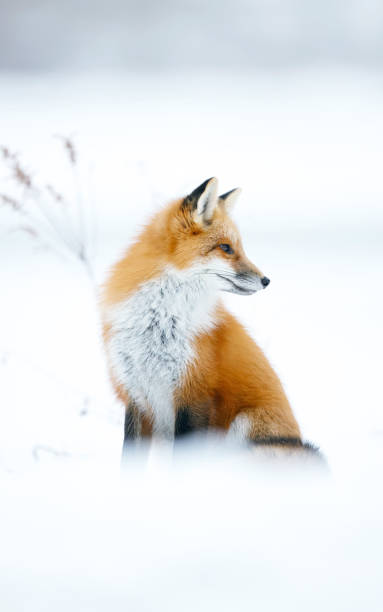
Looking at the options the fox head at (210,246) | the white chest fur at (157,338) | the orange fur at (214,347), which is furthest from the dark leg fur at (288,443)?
the fox head at (210,246)

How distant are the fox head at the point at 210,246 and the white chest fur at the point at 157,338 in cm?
8

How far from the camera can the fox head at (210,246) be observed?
2975mm

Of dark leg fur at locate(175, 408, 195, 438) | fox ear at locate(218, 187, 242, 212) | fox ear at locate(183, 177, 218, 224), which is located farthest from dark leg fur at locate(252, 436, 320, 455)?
fox ear at locate(218, 187, 242, 212)

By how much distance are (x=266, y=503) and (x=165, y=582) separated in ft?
1.65

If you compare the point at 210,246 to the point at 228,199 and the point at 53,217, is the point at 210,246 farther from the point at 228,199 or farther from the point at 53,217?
the point at 53,217

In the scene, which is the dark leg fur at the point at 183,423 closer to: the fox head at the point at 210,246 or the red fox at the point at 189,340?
the red fox at the point at 189,340

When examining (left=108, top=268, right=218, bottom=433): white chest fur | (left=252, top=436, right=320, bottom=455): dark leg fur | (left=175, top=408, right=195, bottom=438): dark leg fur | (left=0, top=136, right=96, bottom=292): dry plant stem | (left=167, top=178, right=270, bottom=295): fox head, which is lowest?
(left=252, top=436, right=320, bottom=455): dark leg fur

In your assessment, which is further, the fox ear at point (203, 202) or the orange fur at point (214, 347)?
the fox ear at point (203, 202)

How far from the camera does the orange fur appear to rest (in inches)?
111

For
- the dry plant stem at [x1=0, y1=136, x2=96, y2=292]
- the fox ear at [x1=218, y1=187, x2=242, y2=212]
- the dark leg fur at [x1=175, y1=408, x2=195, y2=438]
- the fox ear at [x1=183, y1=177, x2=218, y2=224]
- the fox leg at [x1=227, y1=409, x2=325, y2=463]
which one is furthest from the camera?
the dry plant stem at [x1=0, y1=136, x2=96, y2=292]

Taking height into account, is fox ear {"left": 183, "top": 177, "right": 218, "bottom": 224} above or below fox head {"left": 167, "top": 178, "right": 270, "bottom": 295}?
above

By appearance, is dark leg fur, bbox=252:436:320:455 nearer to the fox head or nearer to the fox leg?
the fox leg

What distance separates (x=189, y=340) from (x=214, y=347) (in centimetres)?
12

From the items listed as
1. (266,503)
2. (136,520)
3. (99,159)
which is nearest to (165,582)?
(136,520)
